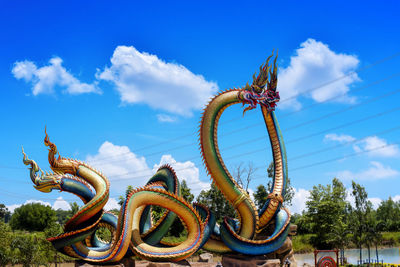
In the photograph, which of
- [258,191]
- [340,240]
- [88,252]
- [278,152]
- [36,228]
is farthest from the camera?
[36,228]

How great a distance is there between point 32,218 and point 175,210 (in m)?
41.9

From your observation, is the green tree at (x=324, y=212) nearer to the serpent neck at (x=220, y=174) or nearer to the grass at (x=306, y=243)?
the grass at (x=306, y=243)

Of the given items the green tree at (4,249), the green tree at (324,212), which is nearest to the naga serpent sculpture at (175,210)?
the green tree at (4,249)

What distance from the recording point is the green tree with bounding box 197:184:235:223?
34312mm

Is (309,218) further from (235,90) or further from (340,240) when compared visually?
(235,90)

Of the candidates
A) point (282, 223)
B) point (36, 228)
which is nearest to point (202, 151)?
point (282, 223)

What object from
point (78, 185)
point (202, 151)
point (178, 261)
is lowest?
point (178, 261)

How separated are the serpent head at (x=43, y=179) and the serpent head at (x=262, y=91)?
7683 mm

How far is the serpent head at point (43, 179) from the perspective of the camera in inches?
556

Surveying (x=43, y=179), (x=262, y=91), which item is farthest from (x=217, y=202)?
(x=43, y=179)

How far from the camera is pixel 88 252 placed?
13.6 metres

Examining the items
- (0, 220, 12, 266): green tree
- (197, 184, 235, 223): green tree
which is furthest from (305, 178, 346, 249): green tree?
(0, 220, 12, 266): green tree

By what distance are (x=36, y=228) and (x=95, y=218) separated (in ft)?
133

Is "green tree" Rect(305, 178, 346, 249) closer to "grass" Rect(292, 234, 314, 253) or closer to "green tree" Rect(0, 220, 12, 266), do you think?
"grass" Rect(292, 234, 314, 253)
